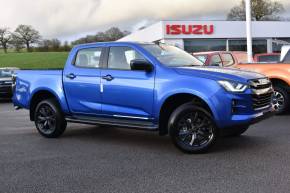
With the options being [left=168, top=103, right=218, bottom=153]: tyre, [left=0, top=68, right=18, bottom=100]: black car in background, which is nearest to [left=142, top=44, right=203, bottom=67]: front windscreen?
[left=168, top=103, right=218, bottom=153]: tyre

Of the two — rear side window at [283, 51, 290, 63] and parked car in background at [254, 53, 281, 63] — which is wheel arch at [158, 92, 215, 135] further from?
parked car in background at [254, 53, 281, 63]

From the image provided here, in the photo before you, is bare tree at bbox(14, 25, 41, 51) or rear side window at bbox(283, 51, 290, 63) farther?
bare tree at bbox(14, 25, 41, 51)

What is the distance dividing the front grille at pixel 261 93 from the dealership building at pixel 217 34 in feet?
76.4

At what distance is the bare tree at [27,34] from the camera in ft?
350

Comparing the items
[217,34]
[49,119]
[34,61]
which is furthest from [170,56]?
[34,61]

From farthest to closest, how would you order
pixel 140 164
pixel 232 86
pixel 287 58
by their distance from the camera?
1. pixel 287 58
2. pixel 232 86
3. pixel 140 164

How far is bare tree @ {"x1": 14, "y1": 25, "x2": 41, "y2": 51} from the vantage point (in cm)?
10681

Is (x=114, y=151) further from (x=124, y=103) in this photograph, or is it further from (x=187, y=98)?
(x=187, y=98)

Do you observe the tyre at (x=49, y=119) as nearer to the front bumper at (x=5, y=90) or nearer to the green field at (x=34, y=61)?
the front bumper at (x=5, y=90)

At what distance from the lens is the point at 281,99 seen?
11.1 metres

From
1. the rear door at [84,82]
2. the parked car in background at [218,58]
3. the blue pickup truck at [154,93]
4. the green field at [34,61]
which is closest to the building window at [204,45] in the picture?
the parked car in background at [218,58]

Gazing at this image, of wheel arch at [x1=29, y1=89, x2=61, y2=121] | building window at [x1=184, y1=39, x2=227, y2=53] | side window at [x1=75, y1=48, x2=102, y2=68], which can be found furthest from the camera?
building window at [x1=184, y1=39, x2=227, y2=53]

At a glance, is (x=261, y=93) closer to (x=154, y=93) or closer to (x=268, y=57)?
(x=154, y=93)

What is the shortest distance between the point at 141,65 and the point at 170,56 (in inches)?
28.7
